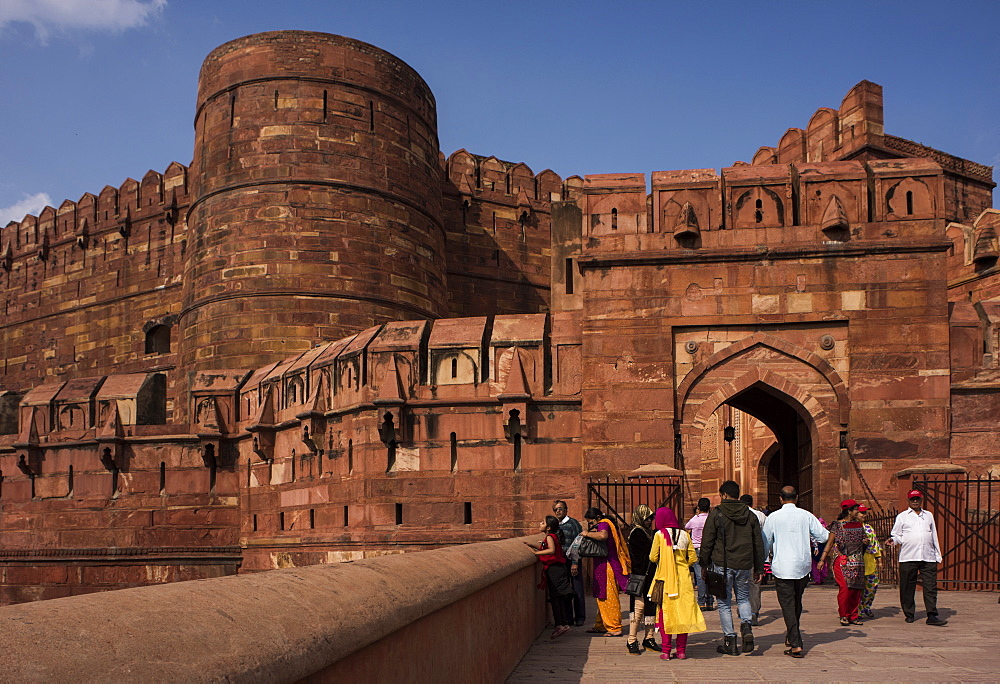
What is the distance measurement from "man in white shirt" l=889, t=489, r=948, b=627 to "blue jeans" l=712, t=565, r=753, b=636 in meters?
2.07

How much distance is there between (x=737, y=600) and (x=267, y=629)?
5.17m

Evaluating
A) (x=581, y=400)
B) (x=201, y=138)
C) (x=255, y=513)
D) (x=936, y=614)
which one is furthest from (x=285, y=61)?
(x=936, y=614)

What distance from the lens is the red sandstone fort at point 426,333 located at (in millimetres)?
13227

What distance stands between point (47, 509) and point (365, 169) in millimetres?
8280

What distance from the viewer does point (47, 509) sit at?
61.2 ft

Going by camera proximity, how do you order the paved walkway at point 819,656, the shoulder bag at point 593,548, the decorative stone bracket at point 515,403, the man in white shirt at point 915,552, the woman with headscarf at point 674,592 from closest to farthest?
the paved walkway at point 819,656 < the woman with headscarf at point 674,592 < the shoulder bag at point 593,548 < the man in white shirt at point 915,552 < the decorative stone bracket at point 515,403

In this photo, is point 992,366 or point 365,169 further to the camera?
point 365,169

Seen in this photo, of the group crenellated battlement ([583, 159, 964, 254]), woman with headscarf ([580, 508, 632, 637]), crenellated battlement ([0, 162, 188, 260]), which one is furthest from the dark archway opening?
crenellated battlement ([0, 162, 188, 260])

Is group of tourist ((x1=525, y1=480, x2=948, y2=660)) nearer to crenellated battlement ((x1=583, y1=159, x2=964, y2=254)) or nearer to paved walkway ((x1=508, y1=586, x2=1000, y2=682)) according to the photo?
paved walkway ((x1=508, y1=586, x2=1000, y2=682))

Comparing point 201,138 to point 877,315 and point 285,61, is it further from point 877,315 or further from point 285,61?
point 877,315

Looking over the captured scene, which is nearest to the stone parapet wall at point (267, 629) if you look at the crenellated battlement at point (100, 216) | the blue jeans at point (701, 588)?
the blue jeans at point (701, 588)

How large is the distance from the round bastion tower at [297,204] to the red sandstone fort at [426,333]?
0.18 ft

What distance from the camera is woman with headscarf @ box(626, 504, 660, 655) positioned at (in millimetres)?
7035

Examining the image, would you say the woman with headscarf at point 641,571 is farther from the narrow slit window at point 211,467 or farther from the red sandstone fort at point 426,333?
the narrow slit window at point 211,467
